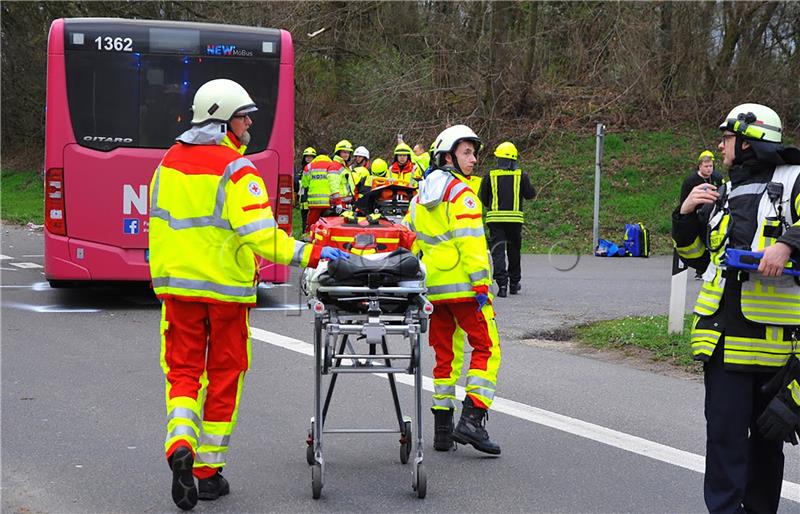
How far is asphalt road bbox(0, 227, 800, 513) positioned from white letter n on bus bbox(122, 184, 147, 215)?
1.59 m

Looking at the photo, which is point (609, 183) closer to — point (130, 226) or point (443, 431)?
point (130, 226)

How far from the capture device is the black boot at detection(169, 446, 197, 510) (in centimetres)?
556

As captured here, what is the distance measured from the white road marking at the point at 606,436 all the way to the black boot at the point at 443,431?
0.95 metres

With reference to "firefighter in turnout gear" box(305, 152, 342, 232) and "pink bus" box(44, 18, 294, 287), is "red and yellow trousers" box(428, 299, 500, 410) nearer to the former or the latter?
"pink bus" box(44, 18, 294, 287)

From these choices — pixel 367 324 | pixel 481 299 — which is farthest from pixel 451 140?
pixel 367 324

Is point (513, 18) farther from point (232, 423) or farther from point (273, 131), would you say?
point (232, 423)

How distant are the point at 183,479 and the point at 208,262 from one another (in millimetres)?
1159

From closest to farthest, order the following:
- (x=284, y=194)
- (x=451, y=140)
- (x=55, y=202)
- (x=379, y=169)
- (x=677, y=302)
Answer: (x=451, y=140) → (x=677, y=302) → (x=55, y=202) → (x=284, y=194) → (x=379, y=169)

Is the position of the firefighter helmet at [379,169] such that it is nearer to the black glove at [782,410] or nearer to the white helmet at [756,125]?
the white helmet at [756,125]

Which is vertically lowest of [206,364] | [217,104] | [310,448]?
[310,448]

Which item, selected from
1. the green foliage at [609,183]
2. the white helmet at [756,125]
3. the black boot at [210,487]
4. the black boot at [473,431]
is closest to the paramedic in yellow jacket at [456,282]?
the black boot at [473,431]

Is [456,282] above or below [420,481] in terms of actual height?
above

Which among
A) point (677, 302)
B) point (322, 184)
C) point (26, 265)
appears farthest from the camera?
point (322, 184)

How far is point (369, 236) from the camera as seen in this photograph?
315 inches
